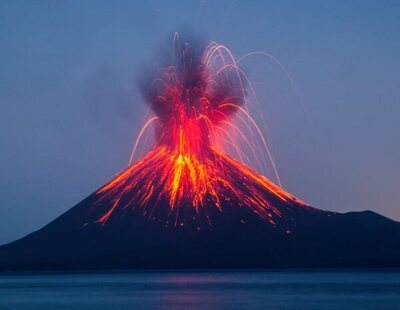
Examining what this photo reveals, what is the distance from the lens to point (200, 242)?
150 m

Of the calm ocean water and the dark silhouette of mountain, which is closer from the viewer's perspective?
the calm ocean water

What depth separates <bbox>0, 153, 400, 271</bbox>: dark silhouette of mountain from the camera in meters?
149

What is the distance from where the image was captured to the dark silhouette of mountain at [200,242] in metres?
149

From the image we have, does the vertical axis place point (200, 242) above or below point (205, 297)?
above

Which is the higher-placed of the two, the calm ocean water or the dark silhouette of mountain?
the dark silhouette of mountain

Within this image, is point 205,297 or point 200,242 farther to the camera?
point 200,242

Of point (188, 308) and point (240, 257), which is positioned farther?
point (240, 257)

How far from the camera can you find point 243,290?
99938mm

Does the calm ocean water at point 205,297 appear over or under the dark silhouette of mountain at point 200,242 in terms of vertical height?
under

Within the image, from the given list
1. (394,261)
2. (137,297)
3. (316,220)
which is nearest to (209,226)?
(316,220)

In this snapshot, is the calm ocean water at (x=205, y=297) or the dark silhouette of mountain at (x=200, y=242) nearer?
the calm ocean water at (x=205, y=297)

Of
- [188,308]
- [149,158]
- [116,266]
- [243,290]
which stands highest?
[149,158]

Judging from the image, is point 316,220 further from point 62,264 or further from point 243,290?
point 243,290

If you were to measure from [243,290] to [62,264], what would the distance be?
6284 centimetres
